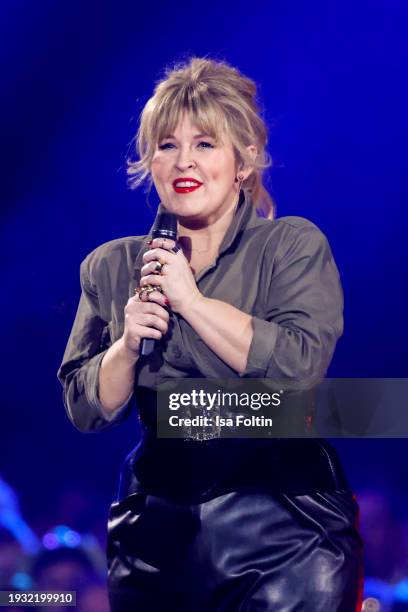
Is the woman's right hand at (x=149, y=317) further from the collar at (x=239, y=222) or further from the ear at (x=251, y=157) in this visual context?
the ear at (x=251, y=157)

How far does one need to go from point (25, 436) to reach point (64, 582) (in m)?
0.38

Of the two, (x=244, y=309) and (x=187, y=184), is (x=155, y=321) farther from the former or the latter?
(x=187, y=184)

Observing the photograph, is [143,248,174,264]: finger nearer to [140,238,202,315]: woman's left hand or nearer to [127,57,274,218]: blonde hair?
[140,238,202,315]: woman's left hand

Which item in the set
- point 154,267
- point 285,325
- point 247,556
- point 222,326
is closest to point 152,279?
point 154,267

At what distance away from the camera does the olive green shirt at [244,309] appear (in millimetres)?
1425

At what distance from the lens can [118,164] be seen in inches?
80.9

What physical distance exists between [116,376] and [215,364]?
18 cm

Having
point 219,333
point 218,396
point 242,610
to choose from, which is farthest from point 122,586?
point 219,333

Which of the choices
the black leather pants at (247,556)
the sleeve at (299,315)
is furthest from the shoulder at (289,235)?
the black leather pants at (247,556)

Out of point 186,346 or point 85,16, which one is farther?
point 85,16

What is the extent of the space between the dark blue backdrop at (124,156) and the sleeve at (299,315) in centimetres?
45

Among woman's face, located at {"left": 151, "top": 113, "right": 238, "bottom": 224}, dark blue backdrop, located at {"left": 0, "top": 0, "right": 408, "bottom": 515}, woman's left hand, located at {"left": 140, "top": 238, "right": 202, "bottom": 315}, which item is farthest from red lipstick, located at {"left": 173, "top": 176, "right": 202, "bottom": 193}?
dark blue backdrop, located at {"left": 0, "top": 0, "right": 408, "bottom": 515}

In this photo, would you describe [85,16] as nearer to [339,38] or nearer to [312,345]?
[339,38]

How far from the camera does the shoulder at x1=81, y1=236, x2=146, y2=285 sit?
1649mm
